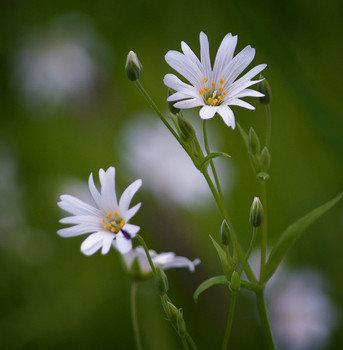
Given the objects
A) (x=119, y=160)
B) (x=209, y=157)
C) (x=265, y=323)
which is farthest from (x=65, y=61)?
(x=265, y=323)

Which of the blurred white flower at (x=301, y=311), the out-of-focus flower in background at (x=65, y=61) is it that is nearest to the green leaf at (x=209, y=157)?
the blurred white flower at (x=301, y=311)

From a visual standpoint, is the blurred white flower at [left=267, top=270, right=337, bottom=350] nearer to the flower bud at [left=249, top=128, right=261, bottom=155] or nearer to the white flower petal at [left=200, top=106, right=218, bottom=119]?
the flower bud at [left=249, top=128, right=261, bottom=155]

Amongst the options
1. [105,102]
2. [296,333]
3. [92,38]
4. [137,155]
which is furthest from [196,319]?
[92,38]

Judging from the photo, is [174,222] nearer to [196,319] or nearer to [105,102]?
[196,319]

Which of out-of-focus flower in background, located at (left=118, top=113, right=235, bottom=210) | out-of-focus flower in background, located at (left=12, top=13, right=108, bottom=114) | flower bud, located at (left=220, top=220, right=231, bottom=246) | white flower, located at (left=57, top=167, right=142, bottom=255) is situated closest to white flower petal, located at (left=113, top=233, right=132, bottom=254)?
white flower, located at (left=57, top=167, right=142, bottom=255)

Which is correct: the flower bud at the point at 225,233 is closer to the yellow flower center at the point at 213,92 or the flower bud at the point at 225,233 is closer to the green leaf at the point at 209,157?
the green leaf at the point at 209,157
